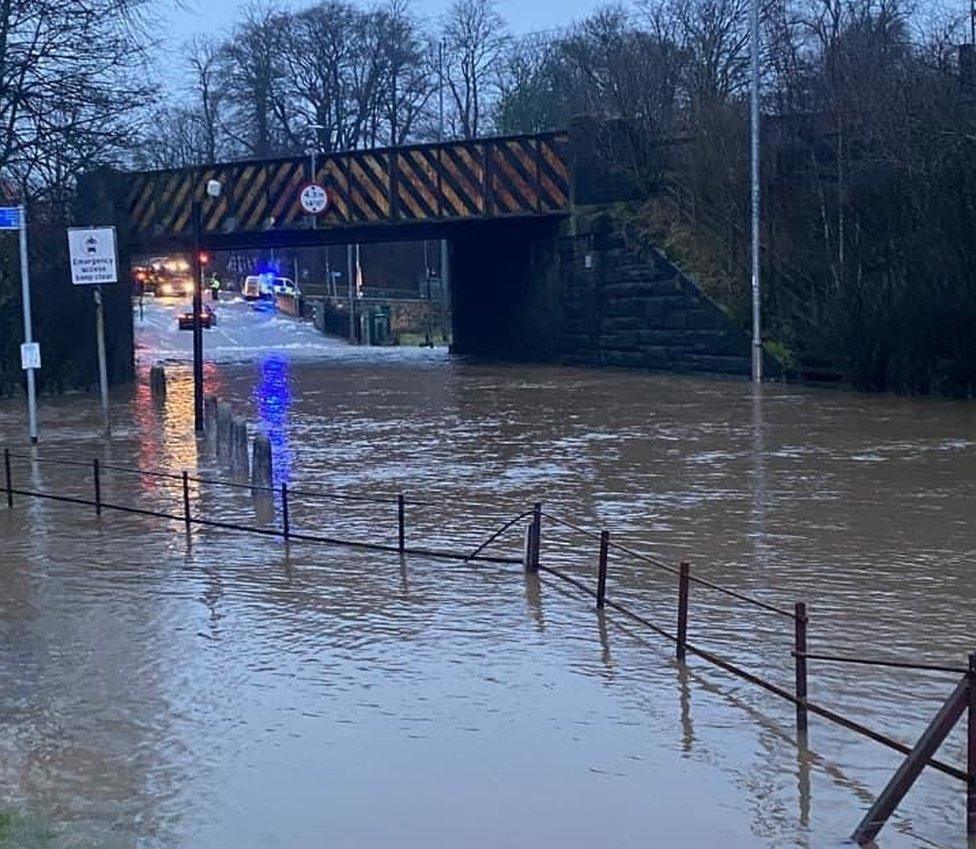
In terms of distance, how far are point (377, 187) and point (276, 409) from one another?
15680mm

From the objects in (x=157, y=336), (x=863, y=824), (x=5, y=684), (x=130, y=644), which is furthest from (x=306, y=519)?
(x=157, y=336)

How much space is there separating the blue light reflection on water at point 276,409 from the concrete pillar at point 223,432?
64 centimetres

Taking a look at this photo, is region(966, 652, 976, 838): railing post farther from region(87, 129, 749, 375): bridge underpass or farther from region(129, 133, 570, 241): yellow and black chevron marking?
region(129, 133, 570, 241): yellow and black chevron marking

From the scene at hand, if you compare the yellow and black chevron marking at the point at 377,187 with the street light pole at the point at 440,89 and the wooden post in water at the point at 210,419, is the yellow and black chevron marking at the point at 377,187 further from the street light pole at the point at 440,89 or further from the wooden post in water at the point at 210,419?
the street light pole at the point at 440,89

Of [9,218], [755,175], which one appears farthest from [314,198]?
[9,218]

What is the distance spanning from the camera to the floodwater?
7.12 meters

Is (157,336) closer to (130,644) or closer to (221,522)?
(221,522)

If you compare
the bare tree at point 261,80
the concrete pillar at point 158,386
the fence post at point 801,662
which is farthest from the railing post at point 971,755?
the bare tree at point 261,80

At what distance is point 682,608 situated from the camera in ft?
30.3

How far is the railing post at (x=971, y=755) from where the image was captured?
6199 mm

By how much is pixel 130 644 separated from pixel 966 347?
77.9ft

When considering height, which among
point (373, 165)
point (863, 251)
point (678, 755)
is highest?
point (373, 165)

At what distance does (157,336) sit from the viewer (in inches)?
2822

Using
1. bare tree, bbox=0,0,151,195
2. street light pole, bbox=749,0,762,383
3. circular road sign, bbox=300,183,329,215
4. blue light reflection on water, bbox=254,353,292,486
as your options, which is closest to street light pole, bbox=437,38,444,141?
blue light reflection on water, bbox=254,353,292,486
